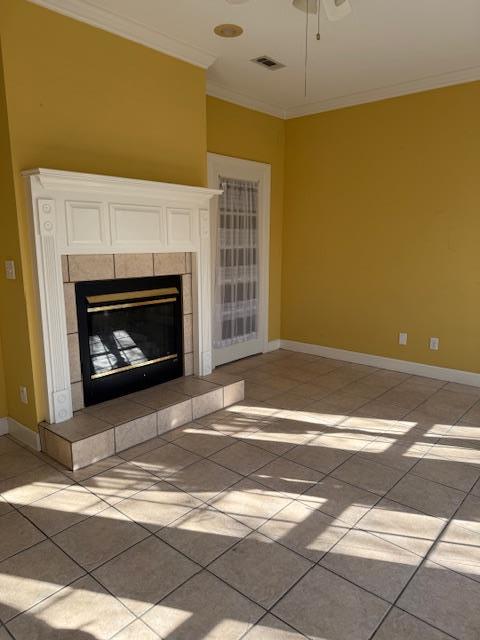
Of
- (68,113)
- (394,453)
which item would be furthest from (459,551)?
(68,113)

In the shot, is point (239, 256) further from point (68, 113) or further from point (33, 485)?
point (33, 485)

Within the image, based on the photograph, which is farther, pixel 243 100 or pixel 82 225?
pixel 243 100

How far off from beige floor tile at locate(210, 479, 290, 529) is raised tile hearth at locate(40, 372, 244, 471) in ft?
2.73

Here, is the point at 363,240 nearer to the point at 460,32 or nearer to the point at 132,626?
the point at 460,32

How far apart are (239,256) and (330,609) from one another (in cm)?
361

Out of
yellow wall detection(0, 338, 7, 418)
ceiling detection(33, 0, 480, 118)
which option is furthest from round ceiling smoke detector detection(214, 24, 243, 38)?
yellow wall detection(0, 338, 7, 418)

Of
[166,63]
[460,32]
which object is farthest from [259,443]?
[460,32]

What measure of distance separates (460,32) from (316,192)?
2094 millimetres

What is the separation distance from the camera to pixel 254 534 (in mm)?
2121

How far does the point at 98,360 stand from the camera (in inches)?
124

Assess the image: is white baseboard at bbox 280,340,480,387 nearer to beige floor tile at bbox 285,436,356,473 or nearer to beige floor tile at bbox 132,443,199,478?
beige floor tile at bbox 285,436,356,473

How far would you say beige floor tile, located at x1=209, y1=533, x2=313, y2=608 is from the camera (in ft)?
5.86

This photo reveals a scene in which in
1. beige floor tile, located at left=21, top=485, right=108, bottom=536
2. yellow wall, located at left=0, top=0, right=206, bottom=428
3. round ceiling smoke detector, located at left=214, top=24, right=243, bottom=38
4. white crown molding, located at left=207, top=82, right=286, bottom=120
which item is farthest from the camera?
white crown molding, located at left=207, top=82, right=286, bottom=120

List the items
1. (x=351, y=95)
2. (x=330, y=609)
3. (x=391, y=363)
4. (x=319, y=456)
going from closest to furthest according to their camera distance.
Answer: (x=330, y=609) < (x=319, y=456) < (x=351, y=95) < (x=391, y=363)
